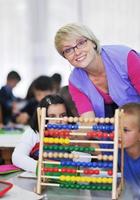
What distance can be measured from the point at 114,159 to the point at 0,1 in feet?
→ 16.9

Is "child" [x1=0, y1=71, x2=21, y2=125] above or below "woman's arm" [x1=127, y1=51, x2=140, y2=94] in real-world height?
below

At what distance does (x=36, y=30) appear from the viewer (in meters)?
6.36

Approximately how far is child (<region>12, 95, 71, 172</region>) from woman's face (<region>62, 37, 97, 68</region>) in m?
0.39

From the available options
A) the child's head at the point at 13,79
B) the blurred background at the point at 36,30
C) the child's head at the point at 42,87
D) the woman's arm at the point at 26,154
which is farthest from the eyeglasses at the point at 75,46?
the blurred background at the point at 36,30

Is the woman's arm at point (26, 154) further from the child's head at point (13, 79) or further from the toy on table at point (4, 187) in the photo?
the child's head at point (13, 79)

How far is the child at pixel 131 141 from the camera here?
A: 1.89 m

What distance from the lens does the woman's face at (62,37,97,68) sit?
6.12 ft

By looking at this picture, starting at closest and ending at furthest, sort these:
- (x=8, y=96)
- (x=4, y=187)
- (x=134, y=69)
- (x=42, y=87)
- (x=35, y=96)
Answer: (x=4, y=187) < (x=134, y=69) < (x=42, y=87) < (x=35, y=96) < (x=8, y=96)

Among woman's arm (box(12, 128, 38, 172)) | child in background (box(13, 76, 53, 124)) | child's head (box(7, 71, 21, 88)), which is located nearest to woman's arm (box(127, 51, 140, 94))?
woman's arm (box(12, 128, 38, 172))

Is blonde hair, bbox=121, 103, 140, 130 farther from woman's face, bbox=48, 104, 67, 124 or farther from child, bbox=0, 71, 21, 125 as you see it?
child, bbox=0, 71, 21, 125

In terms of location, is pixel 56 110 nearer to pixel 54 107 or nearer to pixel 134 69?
pixel 54 107

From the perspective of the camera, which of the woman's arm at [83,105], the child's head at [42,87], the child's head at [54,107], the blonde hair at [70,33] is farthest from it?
the child's head at [42,87]

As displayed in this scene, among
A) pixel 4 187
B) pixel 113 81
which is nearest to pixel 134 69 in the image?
pixel 113 81

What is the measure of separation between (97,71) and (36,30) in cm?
443
